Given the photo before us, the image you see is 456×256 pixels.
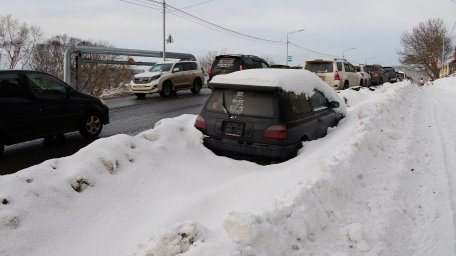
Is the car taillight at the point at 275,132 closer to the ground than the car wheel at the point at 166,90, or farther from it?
closer to the ground

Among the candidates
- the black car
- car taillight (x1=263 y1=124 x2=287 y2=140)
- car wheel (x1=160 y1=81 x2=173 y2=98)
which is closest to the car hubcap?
the black car

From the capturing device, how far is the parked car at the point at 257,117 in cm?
602

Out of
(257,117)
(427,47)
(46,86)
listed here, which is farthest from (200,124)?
(427,47)

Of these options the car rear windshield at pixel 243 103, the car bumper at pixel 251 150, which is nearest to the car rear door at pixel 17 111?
the car rear windshield at pixel 243 103

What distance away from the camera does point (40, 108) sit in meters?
8.04

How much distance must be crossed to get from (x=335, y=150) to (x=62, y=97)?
19.5ft

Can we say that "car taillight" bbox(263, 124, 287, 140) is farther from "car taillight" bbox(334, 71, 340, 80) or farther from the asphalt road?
"car taillight" bbox(334, 71, 340, 80)

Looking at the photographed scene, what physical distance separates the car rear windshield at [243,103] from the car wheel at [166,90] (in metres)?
13.5

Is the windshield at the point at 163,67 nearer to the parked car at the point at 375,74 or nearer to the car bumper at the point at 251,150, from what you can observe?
the car bumper at the point at 251,150

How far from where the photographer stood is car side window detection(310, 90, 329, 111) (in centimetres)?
726

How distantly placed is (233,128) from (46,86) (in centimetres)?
455

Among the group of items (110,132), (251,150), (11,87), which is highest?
(11,87)

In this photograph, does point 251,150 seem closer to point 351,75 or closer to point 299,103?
point 299,103

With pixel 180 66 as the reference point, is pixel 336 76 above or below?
below
